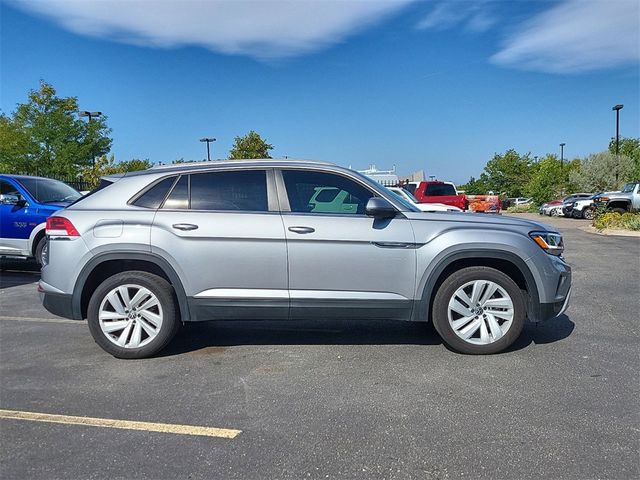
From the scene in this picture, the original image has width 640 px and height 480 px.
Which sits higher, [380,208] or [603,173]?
[603,173]

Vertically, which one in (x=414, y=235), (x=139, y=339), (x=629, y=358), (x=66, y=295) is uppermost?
(x=414, y=235)

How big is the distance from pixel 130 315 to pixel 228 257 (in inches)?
41.2

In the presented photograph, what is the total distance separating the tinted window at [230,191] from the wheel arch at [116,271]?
62 cm

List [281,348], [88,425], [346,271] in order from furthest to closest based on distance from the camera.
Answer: [281,348] → [346,271] → [88,425]

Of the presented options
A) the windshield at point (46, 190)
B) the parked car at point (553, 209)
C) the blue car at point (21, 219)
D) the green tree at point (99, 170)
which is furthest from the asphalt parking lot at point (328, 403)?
the parked car at point (553, 209)

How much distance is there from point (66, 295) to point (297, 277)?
6.92 feet

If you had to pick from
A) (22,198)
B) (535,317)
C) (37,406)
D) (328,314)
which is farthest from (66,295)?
(22,198)

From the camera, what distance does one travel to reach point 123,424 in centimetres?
318

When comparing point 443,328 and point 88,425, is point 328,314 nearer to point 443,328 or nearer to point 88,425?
point 443,328

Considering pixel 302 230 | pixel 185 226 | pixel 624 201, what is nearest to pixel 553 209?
pixel 624 201

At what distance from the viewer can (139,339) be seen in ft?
14.2

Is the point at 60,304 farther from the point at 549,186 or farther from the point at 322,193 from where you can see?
the point at 549,186

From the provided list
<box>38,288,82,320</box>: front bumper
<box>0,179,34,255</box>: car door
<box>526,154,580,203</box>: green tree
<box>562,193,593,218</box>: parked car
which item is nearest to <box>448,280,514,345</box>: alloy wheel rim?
<box>38,288,82,320</box>: front bumper

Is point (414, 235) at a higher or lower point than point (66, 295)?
higher
